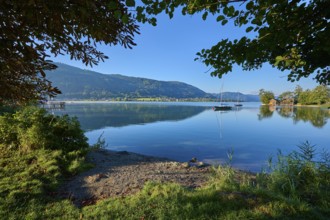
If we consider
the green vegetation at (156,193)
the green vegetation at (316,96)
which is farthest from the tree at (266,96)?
the green vegetation at (156,193)

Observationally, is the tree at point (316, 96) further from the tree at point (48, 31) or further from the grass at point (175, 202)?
the tree at point (48, 31)

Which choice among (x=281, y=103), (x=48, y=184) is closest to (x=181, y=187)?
(x=48, y=184)

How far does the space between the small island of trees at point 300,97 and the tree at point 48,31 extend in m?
100

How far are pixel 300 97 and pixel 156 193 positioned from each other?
425 feet

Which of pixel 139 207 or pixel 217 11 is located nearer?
pixel 217 11

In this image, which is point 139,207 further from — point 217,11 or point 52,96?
point 217,11

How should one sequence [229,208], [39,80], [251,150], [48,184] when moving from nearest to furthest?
[39,80] < [229,208] < [48,184] < [251,150]

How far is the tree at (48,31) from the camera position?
2.19 m

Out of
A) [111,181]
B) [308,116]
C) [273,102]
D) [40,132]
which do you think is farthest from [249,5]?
[273,102]

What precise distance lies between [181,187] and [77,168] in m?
3.75

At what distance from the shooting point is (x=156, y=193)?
212 inches

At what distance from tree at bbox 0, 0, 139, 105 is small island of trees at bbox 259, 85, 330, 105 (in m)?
100

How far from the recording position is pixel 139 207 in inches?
188

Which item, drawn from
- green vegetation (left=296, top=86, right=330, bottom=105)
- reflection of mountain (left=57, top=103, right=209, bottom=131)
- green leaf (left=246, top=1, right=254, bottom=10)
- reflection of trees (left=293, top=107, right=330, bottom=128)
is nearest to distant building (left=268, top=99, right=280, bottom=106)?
green vegetation (left=296, top=86, right=330, bottom=105)
